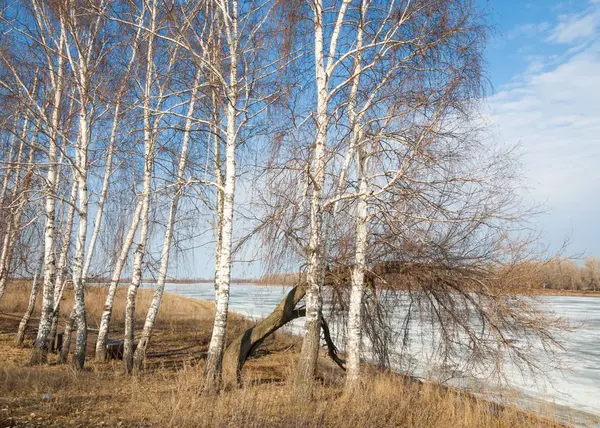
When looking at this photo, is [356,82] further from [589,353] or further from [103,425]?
[589,353]

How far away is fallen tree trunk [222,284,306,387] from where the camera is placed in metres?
8.30

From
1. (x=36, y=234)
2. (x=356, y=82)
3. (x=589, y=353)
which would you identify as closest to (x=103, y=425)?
(x=356, y=82)

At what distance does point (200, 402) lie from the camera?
17.3 feet

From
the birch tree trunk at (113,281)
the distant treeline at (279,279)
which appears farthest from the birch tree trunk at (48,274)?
the distant treeline at (279,279)

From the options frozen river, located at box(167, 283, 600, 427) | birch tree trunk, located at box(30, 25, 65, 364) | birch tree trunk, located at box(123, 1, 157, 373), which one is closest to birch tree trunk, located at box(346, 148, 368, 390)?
frozen river, located at box(167, 283, 600, 427)

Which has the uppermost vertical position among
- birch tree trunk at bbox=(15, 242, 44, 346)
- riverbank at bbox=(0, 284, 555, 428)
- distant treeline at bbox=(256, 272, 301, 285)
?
distant treeline at bbox=(256, 272, 301, 285)

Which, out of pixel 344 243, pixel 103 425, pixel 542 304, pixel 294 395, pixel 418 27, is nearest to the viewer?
pixel 103 425

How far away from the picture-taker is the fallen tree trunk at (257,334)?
327 inches

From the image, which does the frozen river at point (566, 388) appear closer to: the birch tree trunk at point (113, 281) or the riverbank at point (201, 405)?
the riverbank at point (201, 405)

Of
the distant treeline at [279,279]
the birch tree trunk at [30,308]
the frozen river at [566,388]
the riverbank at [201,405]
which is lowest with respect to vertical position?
the frozen river at [566,388]

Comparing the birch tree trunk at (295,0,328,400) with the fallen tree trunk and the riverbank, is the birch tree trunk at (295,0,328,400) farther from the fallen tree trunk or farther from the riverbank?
the fallen tree trunk

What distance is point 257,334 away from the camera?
8.73 m

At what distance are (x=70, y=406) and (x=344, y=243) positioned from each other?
4.85 m

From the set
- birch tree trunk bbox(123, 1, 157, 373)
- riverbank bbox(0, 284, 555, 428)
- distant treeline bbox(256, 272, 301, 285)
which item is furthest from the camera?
birch tree trunk bbox(123, 1, 157, 373)
